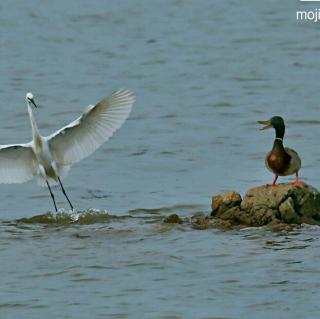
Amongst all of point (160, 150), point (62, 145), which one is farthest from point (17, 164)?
point (160, 150)

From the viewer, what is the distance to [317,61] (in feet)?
76.1

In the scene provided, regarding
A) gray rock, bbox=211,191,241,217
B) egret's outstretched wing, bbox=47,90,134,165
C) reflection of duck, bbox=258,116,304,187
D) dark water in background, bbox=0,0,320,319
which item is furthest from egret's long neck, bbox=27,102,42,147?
reflection of duck, bbox=258,116,304,187

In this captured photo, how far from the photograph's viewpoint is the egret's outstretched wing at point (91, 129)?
13141mm

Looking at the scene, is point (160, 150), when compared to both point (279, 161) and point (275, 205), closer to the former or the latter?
point (279, 161)

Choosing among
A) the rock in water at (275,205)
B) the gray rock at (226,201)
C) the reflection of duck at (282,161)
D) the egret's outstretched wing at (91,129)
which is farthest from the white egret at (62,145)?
the reflection of duck at (282,161)

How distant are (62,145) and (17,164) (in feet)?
1.95

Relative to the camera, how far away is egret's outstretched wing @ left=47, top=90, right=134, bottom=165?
13.1 m

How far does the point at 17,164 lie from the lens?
13.8 meters

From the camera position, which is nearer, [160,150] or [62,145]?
[62,145]

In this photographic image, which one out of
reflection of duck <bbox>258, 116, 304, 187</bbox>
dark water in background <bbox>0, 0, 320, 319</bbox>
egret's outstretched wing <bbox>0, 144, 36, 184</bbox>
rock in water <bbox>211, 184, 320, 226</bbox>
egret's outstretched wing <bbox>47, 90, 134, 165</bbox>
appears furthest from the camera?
egret's outstretched wing <bbox>0, 144, 36, 184</bbox>

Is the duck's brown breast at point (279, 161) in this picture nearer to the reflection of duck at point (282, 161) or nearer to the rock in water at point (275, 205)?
the reflection of duck at point (282, 161)

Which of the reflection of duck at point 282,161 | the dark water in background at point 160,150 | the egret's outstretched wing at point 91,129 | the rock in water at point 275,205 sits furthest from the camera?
the egret's outstretched wing at point 91,129

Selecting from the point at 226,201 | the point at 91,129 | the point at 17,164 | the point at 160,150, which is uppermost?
the point at 91,129

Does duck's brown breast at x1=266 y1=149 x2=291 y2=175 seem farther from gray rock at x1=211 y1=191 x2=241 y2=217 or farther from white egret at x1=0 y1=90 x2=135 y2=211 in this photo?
white egret at x1=0 y1=90 x2=135 y2=211
